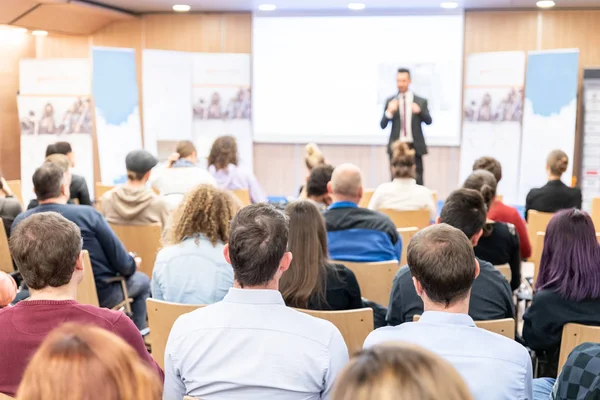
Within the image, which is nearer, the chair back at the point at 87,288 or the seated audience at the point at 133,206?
the chair back at the point at 87,288

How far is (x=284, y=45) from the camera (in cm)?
1024

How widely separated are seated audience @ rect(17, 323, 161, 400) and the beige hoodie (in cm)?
407

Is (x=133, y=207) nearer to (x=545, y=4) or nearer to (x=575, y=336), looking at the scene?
(x=575, y=336)

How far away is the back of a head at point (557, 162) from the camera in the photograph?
5.90m

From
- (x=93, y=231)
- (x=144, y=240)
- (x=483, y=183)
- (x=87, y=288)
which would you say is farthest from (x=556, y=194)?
(x=87, y=288)

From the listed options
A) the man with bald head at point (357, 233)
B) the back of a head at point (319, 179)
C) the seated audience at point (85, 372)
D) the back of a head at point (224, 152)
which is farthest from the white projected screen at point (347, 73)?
the seated audience at point (85, 372)

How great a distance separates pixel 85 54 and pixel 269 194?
3580 millimetres

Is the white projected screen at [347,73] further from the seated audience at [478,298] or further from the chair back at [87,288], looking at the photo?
the seated audience at [478,298]

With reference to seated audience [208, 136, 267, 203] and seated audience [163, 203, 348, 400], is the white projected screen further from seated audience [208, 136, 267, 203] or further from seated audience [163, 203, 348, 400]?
seated audience [163, 203, 348, 400]

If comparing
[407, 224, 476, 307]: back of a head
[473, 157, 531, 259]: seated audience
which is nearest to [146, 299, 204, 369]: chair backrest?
[407, 224, 476, 307]: back of a head

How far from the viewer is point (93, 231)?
4.09 metres

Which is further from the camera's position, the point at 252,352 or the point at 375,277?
the point at 375,277

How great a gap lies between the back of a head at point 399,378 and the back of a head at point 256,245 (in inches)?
47.7

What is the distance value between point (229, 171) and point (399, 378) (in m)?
6.27
